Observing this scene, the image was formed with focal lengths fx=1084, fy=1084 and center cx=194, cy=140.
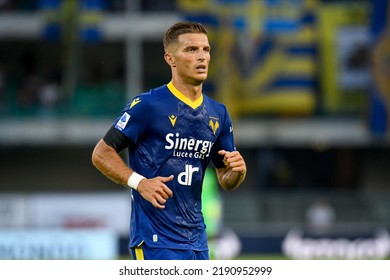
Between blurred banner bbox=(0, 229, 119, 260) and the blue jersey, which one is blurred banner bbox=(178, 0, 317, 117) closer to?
blurred banner bbox=(0, 229, 119, 260)

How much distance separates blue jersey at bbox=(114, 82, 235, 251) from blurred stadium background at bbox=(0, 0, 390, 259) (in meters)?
21.1

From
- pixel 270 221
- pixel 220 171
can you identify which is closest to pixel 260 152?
pixel 270 221

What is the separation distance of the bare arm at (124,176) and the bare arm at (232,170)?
444mm

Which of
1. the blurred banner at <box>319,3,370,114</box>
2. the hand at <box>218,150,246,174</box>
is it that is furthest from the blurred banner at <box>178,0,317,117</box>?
the hand at <box>218,150,246,174</box>

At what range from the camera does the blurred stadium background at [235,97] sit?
30391 mm

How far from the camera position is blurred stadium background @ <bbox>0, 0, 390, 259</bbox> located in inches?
1196

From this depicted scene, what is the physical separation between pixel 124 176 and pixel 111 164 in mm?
139

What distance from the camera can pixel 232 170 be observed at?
7.53 m

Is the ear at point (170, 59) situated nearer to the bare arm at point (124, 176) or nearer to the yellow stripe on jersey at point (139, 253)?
the bare arm at point (124, 176)

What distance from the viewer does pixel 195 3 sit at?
32.6 metres

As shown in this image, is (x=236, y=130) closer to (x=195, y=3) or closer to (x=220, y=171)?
(x=195, y=3)

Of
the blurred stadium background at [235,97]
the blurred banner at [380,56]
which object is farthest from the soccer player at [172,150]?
the blurred banner at [380,56]

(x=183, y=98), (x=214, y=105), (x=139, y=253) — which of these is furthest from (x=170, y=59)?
(x=139, y=253)
